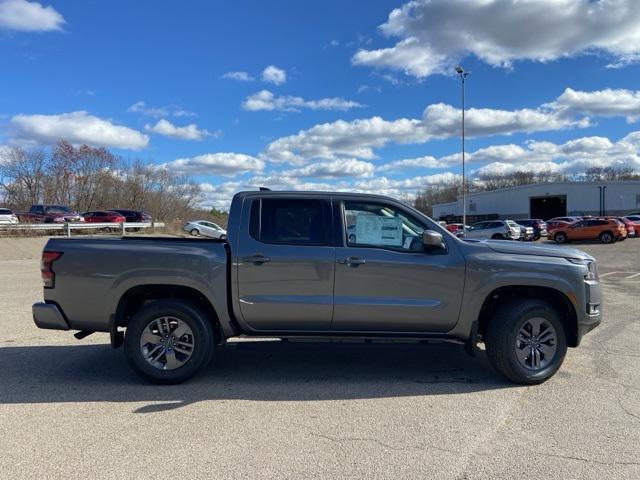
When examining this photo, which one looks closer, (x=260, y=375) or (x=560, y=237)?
(x=260, y=375)

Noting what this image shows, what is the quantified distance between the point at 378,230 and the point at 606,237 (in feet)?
109

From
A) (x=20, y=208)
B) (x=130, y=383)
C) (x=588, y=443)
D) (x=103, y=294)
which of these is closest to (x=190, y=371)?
(x=130, y=383)

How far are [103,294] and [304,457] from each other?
2737 millimetres

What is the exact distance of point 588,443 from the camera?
376 cm

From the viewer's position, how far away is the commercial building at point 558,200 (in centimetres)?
7171

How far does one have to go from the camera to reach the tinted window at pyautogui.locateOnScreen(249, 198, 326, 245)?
5109 mm

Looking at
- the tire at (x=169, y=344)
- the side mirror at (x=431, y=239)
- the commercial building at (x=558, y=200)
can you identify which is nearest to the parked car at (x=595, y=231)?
the side mirror at (x=431, y=239)

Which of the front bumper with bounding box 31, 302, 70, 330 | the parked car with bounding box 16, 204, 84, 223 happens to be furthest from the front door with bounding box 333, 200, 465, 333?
the parked car with bounding box 16, 204, 84, 223

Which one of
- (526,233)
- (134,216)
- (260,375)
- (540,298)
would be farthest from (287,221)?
(134,216)

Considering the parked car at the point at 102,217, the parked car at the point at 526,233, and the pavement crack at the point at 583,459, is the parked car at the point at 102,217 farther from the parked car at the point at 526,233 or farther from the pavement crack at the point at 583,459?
the pavement crack at the point at 583,459

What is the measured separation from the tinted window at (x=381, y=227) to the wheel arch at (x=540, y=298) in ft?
3.27

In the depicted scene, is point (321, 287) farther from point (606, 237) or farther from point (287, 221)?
point (606, 237)

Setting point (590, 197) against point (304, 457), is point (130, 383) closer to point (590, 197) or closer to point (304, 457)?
point (304, 457)

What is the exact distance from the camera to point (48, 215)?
35344mm
